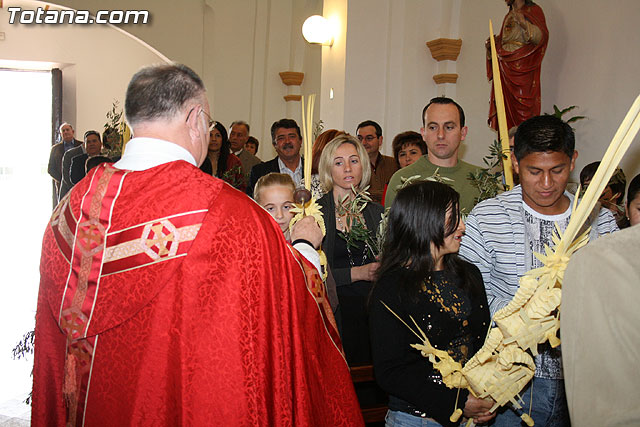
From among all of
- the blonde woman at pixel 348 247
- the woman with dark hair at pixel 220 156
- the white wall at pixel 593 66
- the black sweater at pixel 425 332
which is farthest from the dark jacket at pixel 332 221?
the woman with dark hair at pixel 220 156

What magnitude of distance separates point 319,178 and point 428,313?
5.74 feet

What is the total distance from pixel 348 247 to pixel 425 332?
4.11 ft

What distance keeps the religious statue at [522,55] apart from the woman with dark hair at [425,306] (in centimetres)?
368

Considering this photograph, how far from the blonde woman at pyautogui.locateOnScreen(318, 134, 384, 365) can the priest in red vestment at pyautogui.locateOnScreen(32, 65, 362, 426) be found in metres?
1.16

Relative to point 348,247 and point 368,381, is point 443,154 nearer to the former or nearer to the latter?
point 348,247

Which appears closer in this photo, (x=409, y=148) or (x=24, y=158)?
(x=409, y=148)

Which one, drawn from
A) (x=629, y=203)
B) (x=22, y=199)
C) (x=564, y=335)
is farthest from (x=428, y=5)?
(x=22, y=199)

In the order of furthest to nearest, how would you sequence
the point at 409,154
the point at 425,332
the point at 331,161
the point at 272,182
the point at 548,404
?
the point at 409,154 → the point at 331,161 → the point at 272,182 → the point at 548,404 → the point at 425,332

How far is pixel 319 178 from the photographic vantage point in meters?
3.74

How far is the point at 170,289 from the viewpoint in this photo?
5.44 feet

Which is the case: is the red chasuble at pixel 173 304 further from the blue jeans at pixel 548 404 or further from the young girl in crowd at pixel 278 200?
the young girl in crowd at pixel 278 200

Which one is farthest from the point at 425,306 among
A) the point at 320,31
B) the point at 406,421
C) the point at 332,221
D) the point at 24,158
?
the point at 24,158

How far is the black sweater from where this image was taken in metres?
2.06

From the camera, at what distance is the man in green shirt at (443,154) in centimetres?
360
